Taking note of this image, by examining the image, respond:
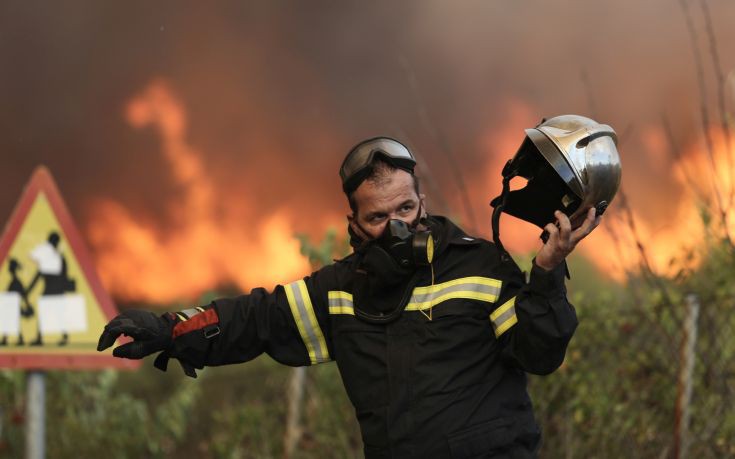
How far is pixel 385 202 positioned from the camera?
3244 mm

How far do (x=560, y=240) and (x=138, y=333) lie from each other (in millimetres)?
1407

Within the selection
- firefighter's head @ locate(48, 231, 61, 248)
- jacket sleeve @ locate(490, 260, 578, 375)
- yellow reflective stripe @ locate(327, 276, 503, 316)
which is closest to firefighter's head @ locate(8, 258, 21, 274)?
firefighter's head @ locate(48, 231, 61, 248)

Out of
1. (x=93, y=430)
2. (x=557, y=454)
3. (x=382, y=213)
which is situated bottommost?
(x=557, y=454)

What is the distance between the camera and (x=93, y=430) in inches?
296

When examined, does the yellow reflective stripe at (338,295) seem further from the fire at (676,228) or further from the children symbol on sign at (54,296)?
the children symbol on sign at (54,296)

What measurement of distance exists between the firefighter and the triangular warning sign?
150 centimetres

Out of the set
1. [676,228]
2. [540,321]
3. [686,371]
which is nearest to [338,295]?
[540,321]

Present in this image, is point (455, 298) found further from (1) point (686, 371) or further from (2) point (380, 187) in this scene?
(1) point (686, 371)

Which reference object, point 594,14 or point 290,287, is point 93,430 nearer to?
point 290,287

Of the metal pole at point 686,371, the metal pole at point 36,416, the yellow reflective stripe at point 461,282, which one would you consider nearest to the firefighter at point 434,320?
the yellow reflective stripe at point 461,282

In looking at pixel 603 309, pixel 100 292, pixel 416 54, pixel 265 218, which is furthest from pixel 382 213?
pixel 416 54

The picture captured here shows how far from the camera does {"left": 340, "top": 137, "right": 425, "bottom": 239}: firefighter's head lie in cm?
326

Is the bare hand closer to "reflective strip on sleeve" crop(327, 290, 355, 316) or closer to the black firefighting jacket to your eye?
the black firefighting jacket

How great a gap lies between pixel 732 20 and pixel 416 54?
2875 mm
